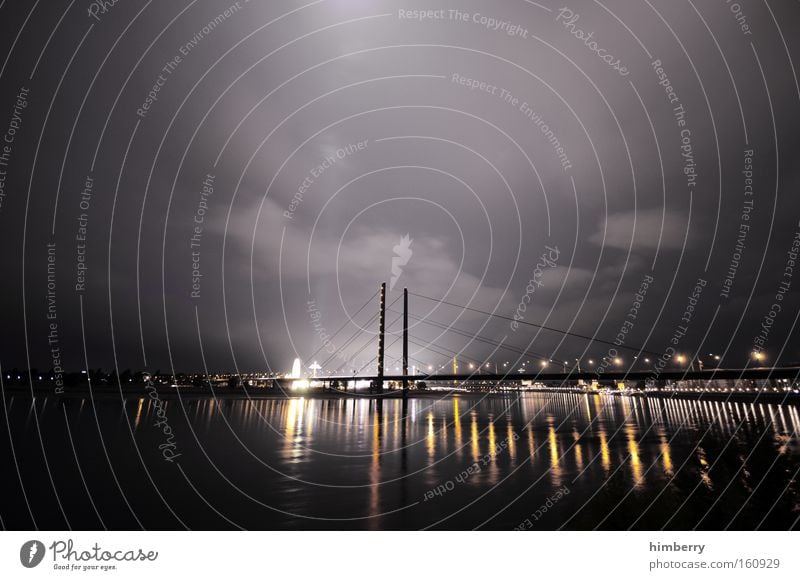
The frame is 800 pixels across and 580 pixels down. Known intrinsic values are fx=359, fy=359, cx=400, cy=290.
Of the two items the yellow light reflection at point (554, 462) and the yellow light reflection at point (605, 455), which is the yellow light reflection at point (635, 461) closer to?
the yellow light reflection at point (605, 455)

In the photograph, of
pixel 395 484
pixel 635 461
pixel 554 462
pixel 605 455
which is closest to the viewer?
pixel 395 484

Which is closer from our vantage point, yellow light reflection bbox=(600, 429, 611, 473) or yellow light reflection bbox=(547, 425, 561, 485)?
yellow light reflection bbox=(547, 425, 561, 485)

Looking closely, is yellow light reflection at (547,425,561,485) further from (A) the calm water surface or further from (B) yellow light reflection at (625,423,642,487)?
(B) yellow light reflection at (625,423,642,487)

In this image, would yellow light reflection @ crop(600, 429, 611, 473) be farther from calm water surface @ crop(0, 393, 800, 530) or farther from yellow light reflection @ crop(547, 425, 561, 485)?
yellow light reflection @ crop(547, 425, 561, 485)

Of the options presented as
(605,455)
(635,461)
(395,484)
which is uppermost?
(395,484)

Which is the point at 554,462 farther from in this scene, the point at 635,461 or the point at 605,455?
the point at 635,461

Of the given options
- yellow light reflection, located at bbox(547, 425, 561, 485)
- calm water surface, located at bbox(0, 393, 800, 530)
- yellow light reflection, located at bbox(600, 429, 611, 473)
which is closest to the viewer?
calm water surface, located at bbox(0, 393, 800, 530)

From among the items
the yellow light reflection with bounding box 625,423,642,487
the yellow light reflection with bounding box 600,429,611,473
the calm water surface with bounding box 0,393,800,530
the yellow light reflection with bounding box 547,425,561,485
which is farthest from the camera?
the yellow light reflection with bounding box 600,429,611,473

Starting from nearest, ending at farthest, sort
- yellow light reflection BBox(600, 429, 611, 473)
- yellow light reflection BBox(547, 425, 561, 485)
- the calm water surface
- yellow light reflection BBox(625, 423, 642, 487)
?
the calm water surface
yellow light reflection BBox(625, 423, 642, 487)
yellow light reflection BBox(547, 425, 561, 485)
yellow light reflection BBox(600, 429, 611, 473)

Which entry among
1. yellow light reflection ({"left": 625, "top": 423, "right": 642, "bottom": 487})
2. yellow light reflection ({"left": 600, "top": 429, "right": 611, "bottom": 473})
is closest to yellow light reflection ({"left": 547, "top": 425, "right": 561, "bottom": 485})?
yellow light reflection ({"left": 600, "top": 429, "right": 611, "bottom": 473})

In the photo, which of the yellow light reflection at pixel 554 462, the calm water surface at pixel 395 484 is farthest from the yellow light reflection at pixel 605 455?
the yellow light reflection at pixel 554 462

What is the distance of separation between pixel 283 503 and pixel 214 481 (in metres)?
3.62

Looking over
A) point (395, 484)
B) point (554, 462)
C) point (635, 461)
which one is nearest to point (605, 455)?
point (635, 461)

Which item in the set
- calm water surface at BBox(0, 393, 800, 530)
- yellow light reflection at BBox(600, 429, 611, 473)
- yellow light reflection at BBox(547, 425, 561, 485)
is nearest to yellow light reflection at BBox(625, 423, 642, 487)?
calm water surface at BBox(0, 393, 800, 530)
